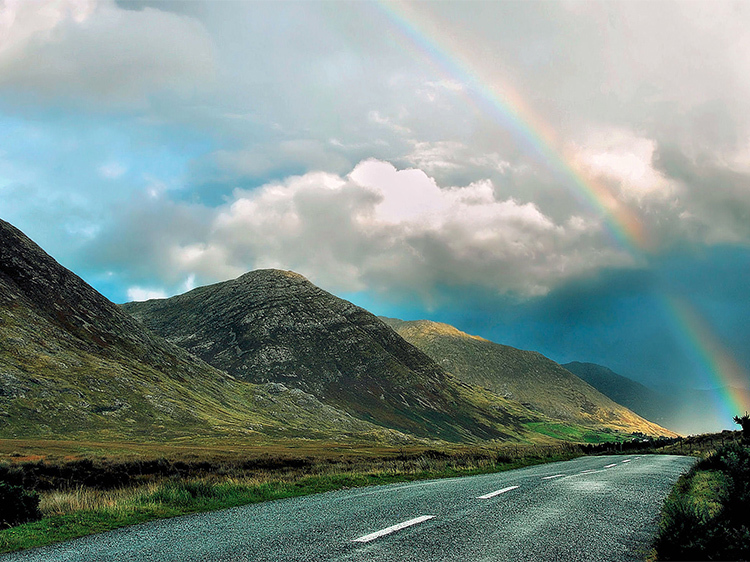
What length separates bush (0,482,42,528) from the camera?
46.7ft

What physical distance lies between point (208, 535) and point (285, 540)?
2563 mm

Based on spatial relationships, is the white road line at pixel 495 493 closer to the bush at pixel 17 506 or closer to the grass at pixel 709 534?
the grass at pixel 709 534

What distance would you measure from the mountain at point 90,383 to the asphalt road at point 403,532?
117812 mm

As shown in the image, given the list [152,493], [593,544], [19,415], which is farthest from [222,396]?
[593,544]

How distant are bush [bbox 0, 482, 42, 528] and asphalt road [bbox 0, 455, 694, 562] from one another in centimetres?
394

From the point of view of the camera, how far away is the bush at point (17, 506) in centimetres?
1423

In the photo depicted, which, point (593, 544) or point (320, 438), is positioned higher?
point (593, 544)

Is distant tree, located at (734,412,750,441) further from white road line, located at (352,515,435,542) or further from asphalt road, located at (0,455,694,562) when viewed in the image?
Result: white road line, located at (352,515,435,542)

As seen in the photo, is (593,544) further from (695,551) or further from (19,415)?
(19,415)

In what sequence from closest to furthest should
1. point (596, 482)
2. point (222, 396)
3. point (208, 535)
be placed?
1. point (208, 535)
2. point (596, 482)
3. point (222, 396)

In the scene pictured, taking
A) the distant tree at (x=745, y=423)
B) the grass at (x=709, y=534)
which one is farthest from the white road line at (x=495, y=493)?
the distant tree at (x=745, y=423)

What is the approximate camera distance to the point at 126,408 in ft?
443

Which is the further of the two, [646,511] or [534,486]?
[534,486]

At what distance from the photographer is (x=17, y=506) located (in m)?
14.6
